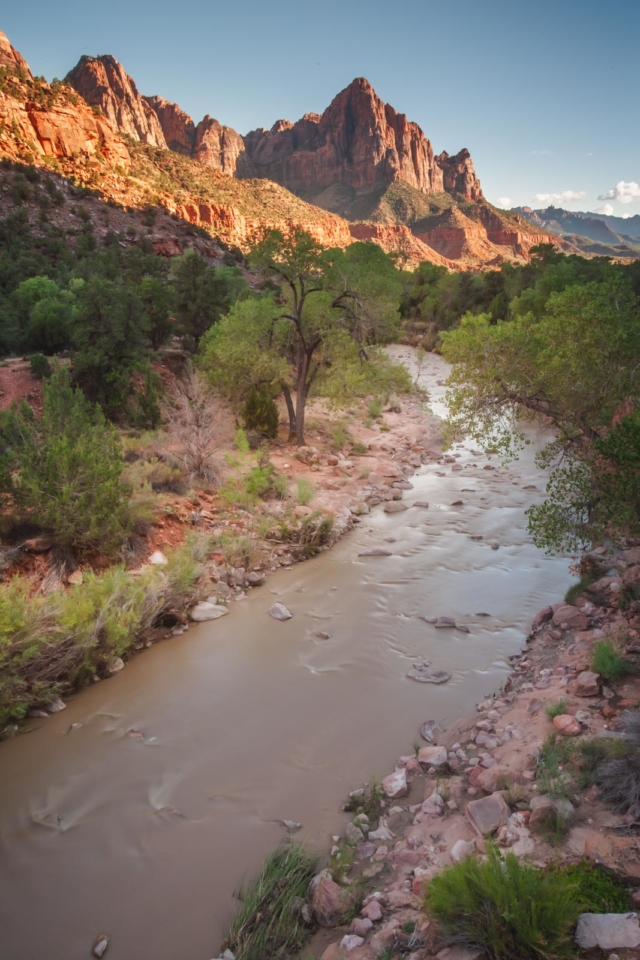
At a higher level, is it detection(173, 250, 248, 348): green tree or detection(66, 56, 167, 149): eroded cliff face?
detection(66, 56, 167, 149): eroded cliff face

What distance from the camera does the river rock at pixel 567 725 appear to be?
4.65 meters

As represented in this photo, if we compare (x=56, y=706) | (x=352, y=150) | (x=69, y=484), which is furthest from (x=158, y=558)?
(x=352, y=150)

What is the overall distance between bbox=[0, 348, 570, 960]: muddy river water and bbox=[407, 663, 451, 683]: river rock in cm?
9

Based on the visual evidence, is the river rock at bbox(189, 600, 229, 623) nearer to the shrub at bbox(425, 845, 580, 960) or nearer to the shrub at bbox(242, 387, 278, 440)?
the shrub at bbox(425, 845, 580, 960)

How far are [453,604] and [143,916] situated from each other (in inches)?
234

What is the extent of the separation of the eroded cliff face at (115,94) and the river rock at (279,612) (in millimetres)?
132424

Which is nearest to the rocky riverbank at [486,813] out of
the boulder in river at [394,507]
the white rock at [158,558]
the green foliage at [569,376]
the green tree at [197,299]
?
the green foliage at [569,376]

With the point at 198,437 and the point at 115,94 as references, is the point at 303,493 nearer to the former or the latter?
the point at 198,437

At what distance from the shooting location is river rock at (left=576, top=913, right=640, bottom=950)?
2550 mm

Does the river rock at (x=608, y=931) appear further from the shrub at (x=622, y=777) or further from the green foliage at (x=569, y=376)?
the green foliage at (x=569, y=376)

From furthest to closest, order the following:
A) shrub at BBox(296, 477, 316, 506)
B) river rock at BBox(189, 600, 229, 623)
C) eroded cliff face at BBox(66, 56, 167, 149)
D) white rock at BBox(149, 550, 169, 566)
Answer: eroded cliff face at BBox(66, 56, 167, 149) < shrub at BBox(296, 477, 316, 506) < white rock at BBox(149, 550, 169, 566) < river rock at BBox(189, 600, 229, 623)

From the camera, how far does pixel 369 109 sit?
158 meters

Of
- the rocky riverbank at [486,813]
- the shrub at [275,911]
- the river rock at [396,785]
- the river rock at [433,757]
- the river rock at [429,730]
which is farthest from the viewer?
the river rock at [429,730]

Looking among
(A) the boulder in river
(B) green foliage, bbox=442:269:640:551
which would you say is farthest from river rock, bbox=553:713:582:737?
(A) the boulder in river
